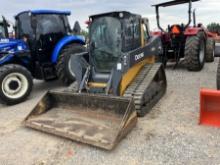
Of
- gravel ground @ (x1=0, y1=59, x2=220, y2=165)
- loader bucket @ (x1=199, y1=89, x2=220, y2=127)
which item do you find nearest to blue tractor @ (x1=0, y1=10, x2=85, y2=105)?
gravel ground @ (x1=0, y1=59, x2=220, y2=165)

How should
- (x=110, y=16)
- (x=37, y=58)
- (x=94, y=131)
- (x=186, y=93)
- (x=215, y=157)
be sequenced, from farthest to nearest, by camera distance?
1. (x=37, y=58)
2. (x=186, y=93)
3. (x=110, y=16)
4. (x=94, y=131)
5. (x=215, y=157)

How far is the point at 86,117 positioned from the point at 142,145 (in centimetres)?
113

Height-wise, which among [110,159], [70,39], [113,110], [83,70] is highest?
[70,39]

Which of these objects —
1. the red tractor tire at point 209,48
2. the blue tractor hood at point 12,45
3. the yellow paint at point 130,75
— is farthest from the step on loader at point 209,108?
the red tractor tire at point 209,48

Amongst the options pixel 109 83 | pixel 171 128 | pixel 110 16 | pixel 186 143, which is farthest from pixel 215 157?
pixel 110 16

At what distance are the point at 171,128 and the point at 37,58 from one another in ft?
14.2

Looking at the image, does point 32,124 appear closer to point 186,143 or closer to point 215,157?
point 186,143

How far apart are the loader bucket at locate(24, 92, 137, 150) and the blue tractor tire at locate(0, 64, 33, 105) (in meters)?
1.50

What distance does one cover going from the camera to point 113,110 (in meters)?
4.55

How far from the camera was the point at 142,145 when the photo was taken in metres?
4.00

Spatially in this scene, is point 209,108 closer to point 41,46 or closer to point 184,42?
point 41,46

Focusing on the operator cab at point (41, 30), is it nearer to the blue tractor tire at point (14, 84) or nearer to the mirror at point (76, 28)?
the mirror at point (76, 28)

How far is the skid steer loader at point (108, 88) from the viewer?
4.30m

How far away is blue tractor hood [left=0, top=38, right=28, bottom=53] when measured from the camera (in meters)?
6.98
